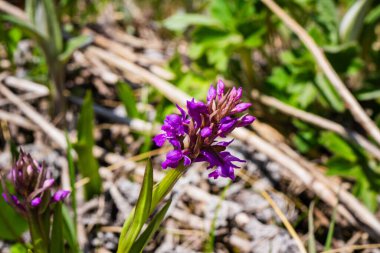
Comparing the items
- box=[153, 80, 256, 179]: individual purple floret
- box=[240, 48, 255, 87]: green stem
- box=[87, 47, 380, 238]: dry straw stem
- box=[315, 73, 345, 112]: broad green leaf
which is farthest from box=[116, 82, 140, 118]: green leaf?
box=[153, 80, 256, 179]: individual purple floret

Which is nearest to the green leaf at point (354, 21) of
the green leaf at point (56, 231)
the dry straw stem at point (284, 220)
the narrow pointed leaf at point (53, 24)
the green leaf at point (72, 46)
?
the dry straw stem at point (284, 220)

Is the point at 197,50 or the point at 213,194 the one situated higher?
the point at 197,50

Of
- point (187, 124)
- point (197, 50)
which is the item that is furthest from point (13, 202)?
point (197, 50)

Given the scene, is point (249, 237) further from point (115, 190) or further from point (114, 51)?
point (114, 51)

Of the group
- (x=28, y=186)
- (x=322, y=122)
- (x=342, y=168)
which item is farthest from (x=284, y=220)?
(x=28, y=186)

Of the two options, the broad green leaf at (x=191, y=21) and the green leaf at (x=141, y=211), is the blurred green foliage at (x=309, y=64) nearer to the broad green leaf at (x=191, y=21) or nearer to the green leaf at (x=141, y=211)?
the broad green leaf at (x=191, y=21)

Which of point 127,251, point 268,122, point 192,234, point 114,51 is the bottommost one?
point 127,251

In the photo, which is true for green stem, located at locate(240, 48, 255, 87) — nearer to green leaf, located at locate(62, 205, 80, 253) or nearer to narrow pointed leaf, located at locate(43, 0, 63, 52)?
narrow pointed leaf, located at locate(43, 0, 63, 52)
